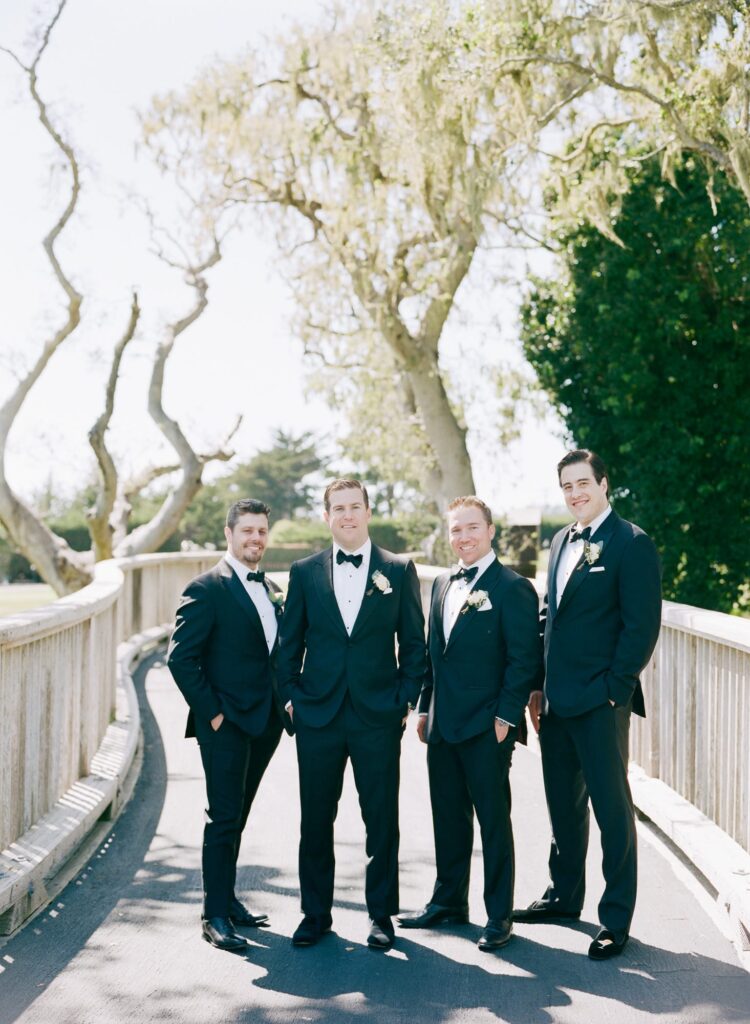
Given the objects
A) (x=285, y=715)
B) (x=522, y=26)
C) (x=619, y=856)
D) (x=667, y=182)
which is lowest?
(x=619, y=856)

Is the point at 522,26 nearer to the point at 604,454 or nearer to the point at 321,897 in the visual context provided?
the point at 604,454

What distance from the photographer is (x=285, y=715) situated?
16.5ft

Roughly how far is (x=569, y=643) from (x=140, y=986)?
2119 mm

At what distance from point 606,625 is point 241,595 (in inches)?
60.3

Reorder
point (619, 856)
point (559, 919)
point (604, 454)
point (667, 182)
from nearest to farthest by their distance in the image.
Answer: point (619, 856) → point (559, 919) → point (667, 182) → point (604, 454)

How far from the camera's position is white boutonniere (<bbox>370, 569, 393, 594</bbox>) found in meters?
4.96

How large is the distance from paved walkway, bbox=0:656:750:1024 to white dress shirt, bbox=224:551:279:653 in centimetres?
123

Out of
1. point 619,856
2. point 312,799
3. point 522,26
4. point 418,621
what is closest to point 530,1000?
point 619,856

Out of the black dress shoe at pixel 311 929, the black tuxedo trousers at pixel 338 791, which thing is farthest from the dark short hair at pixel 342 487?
the black dress shoe at pixel 311 929

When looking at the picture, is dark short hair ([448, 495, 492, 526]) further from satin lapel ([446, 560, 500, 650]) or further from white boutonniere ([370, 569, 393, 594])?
white boutonniere ([370, 569, 393, 594])

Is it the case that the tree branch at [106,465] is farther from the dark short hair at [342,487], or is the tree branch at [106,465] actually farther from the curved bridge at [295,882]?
the dark short hair at [342,487]

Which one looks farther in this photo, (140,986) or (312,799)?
(312,799)

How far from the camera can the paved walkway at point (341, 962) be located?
407 centimetres

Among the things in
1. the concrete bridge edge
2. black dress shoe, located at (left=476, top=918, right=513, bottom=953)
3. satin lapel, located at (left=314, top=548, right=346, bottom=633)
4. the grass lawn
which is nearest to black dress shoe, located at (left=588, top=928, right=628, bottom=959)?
black dress shoe, located at (left=476, top=918, right=513, bottom=953)
